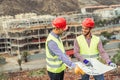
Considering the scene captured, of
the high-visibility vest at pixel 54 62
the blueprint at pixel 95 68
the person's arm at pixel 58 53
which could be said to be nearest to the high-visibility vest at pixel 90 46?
the blueprint at pixel 95 68

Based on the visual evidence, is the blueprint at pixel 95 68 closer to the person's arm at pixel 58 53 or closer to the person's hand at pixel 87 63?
the person's hand at pixel 87 63

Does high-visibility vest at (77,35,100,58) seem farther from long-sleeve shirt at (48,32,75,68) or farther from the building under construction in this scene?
the building under construction

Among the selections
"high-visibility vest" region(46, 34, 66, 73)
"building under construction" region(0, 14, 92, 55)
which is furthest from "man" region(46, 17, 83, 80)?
"building under construction" region(0, 14, 92, 55)

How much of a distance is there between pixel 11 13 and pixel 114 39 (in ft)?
91.3

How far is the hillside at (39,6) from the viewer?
7006 cm

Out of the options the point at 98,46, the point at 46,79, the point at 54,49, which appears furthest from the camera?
the point at 46,79

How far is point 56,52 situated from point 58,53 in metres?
0.04

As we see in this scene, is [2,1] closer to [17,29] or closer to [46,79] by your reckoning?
[17,29]

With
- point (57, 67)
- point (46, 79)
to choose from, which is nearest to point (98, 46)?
point (57, 67)

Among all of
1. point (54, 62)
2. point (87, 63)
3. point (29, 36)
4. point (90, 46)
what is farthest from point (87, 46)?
point (29, 36)

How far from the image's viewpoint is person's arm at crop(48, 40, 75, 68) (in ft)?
19.3

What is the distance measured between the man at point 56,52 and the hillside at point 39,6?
203 feet

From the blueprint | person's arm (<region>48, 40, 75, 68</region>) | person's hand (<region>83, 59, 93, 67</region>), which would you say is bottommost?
the blueprint

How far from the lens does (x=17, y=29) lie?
42.0 meters
